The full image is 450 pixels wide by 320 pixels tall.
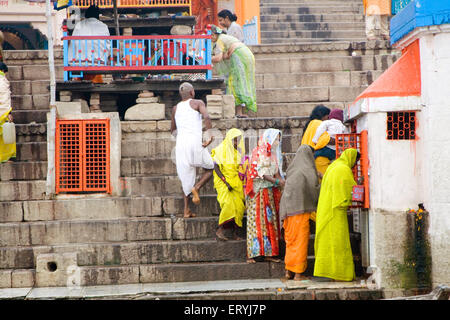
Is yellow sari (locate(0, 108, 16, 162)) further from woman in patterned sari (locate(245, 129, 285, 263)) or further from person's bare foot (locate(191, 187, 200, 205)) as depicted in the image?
woman in patterned sari (locate(245, 129, 285, 263))

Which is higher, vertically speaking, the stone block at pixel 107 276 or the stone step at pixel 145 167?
the stone step at pixel 145 167

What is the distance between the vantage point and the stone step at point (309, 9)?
2028 centimetres

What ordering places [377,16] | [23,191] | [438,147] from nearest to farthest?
[438,147]
[23,191]
[377,16]

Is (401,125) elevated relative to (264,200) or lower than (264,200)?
elevated

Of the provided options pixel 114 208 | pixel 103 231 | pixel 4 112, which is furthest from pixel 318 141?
pixel 4 112

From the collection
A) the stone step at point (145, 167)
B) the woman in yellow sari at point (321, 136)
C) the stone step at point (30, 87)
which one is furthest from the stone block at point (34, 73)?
the woman in yellow sari at point (321, 136)

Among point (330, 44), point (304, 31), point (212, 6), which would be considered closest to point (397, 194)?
point (330, 44)

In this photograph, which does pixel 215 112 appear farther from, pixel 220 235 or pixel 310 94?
pixel 220 235

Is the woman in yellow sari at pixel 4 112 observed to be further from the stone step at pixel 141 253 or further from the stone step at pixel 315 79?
the stone step at pixel 315 79

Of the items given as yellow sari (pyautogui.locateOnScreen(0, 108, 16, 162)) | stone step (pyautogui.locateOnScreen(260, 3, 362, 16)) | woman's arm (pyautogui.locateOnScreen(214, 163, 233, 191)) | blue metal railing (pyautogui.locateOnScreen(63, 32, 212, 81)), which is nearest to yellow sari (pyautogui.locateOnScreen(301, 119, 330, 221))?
woman's arm (pyautogui.locateOnScreen(214, 163, 233, 191))

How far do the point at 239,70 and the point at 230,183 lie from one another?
12.4 feet

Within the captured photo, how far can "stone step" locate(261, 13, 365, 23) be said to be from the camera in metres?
20.0

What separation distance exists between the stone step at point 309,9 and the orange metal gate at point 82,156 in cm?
998

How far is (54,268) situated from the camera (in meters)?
9.94
